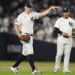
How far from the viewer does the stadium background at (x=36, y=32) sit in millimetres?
20969

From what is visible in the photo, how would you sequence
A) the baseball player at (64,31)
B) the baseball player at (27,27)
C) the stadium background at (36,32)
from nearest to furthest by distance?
Answer: the baseball player at (27,27)
the baseball player at (64,31)
the stadium background at (36,32)

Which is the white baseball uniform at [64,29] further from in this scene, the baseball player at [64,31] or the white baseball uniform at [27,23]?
the white baseball uniform at [27,23]

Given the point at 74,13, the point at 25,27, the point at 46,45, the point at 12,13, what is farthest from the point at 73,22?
the point at 12,13

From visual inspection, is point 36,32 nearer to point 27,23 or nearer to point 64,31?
point 64,31

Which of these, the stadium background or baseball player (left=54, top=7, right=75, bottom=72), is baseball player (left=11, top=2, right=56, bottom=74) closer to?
baseball player (left=54, top=7, right=75, bottom=72)

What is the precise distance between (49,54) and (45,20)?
9.32 ft

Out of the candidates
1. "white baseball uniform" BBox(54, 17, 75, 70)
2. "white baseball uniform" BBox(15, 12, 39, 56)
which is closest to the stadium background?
"white baseball uniform" BBox(54, 17, 75, 70)

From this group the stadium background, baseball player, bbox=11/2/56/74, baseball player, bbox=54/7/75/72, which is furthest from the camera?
the stadium background

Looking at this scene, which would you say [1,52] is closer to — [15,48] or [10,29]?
[15,48]

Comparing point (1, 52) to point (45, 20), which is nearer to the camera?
point (1, 52)

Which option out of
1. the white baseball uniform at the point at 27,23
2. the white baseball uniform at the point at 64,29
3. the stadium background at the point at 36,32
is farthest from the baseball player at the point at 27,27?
the stadium background at the point at 36,32

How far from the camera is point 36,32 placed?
22484 millimetres

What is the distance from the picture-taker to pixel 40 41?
826 inches

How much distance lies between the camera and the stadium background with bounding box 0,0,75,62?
Result: 20969mm
